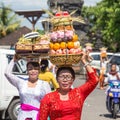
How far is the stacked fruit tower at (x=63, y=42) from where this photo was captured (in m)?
5.38

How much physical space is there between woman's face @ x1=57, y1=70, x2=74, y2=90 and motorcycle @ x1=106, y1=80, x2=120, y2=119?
869cm

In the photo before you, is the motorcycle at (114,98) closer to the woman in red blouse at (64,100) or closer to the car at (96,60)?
the woman in red blouse at (64,100)

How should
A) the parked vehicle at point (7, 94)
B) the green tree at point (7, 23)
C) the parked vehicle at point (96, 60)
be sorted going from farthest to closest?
the green tree at point (7, 23) → the parked vehicle at point (96, 60) → the parked vehicle at point (7, 94)

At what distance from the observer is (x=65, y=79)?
203 inches

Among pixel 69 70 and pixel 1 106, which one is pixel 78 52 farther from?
pixel 1 106

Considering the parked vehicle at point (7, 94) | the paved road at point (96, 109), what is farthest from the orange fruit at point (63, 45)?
the paved road at point (96, 109)

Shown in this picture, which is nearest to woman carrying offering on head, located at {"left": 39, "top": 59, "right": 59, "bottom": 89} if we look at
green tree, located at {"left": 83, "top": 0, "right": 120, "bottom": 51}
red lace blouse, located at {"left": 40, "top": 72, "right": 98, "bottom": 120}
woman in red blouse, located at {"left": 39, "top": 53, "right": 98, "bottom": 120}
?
woman in red blouse, located at {"left": 39, "top": 53, "right": 98, "bottom": 120}

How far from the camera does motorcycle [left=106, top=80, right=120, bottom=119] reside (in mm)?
13773

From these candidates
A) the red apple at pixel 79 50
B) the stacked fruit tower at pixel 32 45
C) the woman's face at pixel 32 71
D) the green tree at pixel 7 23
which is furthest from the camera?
the green tree at pixel 7 23

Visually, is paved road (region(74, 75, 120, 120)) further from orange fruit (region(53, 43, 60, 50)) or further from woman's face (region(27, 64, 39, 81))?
orange fruit (region(53, 43, 60, 50))

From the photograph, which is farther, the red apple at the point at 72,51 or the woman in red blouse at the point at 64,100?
the red apple at the point at 72,51

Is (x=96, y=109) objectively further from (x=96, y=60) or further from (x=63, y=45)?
(x=96, y=60)

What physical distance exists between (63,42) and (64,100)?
0.73 m

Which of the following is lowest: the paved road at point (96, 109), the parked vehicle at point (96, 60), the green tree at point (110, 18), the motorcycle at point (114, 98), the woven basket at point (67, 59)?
the paved road at point (96, 109)
